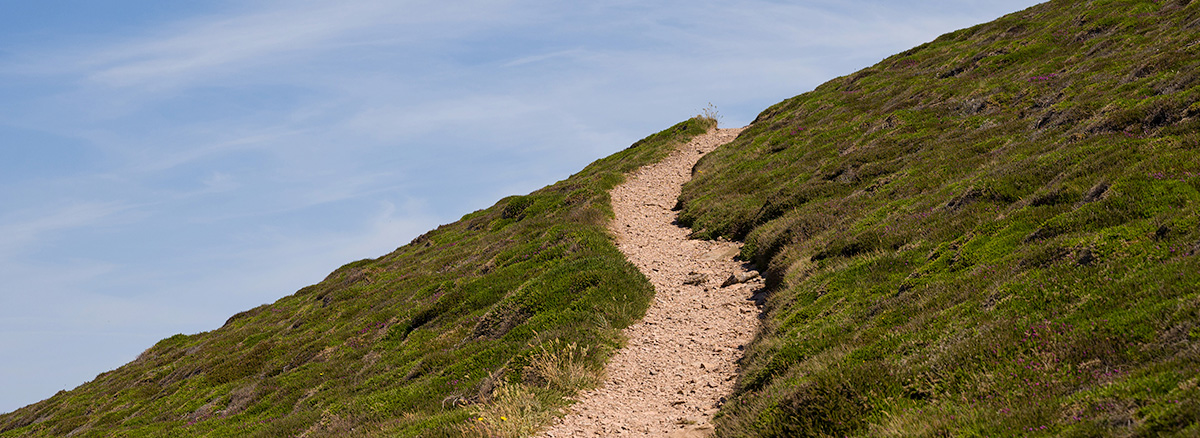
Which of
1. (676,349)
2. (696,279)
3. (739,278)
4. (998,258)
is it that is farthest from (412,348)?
(998,258)

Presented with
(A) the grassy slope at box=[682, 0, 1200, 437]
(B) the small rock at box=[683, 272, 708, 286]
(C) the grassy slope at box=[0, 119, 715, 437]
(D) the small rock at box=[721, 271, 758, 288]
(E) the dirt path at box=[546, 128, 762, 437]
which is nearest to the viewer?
(A) the grassy slope at box=[682, 0, 1200, 437]

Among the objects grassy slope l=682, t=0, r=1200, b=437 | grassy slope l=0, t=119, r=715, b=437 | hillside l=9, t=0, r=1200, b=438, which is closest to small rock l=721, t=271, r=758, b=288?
hillside l=9, t=0, r=1200, b=438

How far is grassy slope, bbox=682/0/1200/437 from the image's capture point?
7.70 meters

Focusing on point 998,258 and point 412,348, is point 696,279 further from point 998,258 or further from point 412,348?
point 998,258

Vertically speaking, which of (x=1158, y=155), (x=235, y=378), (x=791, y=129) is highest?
(x=791, y=129)

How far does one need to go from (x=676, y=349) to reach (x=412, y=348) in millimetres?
10108

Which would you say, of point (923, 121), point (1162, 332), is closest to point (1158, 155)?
point (1162, 332)

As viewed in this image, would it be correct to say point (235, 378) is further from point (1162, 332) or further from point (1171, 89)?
point (1171, 89)

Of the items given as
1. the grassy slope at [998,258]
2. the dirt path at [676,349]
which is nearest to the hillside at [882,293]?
the grassy slope at [998,258]

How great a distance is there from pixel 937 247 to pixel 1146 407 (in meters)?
10.0

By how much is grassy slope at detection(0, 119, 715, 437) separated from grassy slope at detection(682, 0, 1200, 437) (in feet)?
15.3

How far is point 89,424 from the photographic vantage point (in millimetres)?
32375

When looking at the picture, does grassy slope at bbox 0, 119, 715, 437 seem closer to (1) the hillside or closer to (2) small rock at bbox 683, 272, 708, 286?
(1) the hillside

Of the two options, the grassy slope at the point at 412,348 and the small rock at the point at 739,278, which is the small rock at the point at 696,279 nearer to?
the small rock at the point at 739,278
